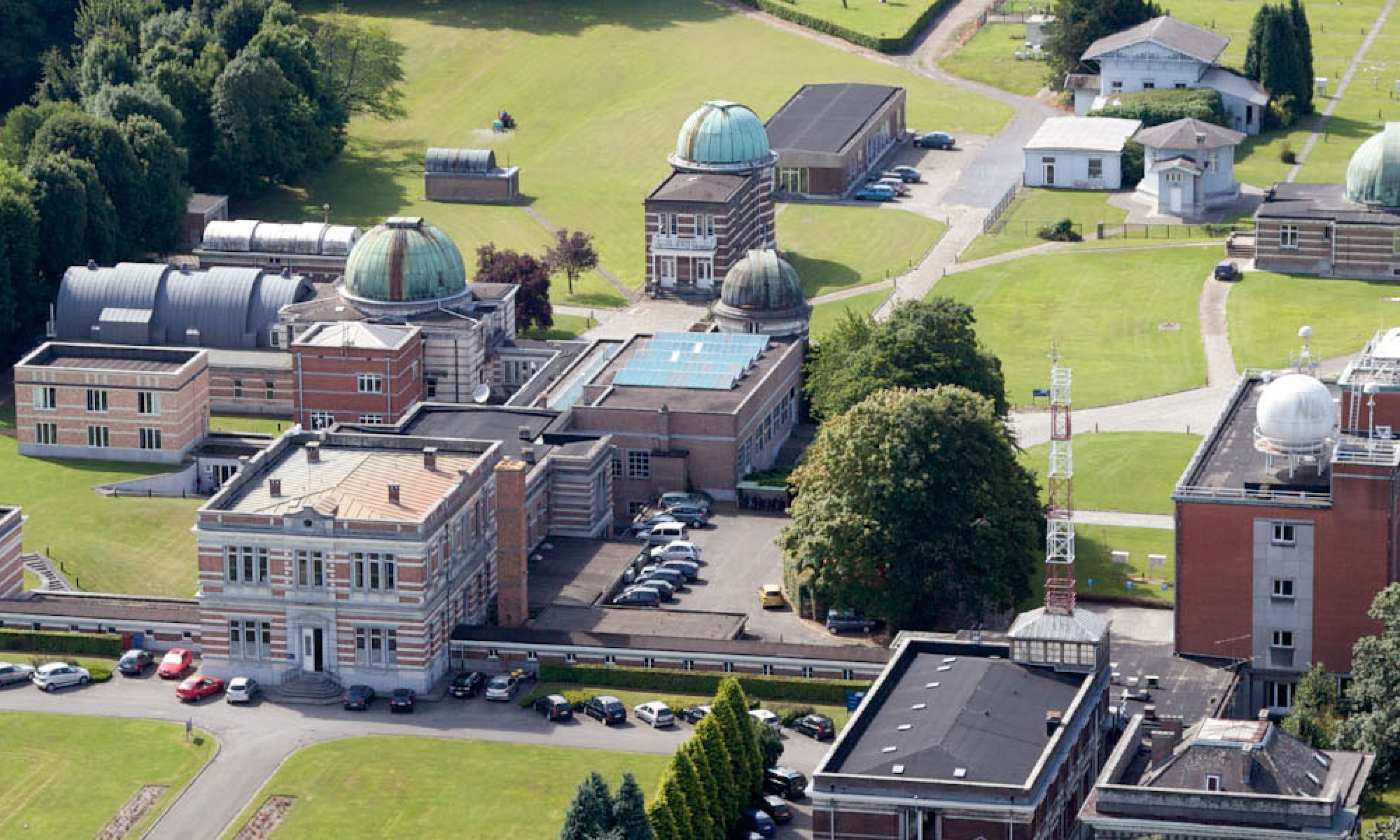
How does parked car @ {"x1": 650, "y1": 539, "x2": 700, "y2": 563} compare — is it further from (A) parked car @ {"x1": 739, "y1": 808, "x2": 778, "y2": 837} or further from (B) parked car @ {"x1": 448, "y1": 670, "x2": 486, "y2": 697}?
(A) parked car @ {"x1": 739, "y1": 808, "x2": 778, "y2": 837}

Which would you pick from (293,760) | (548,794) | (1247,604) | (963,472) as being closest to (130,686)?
(293,760)

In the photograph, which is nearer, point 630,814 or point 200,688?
point 630,814

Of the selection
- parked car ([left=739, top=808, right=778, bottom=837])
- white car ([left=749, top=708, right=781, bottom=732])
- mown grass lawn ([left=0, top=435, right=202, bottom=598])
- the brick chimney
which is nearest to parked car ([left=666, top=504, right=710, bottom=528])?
the brick chimney

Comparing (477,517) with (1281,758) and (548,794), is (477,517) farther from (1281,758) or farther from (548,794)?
(1281,758)

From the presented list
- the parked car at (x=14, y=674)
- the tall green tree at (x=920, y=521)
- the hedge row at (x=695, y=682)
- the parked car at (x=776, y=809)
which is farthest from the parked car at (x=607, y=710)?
the parked car at (x=14, y=674)

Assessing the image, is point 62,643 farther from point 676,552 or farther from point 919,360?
point 919,360

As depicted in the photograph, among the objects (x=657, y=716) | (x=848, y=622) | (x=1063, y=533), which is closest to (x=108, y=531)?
(x=657, y=716)
